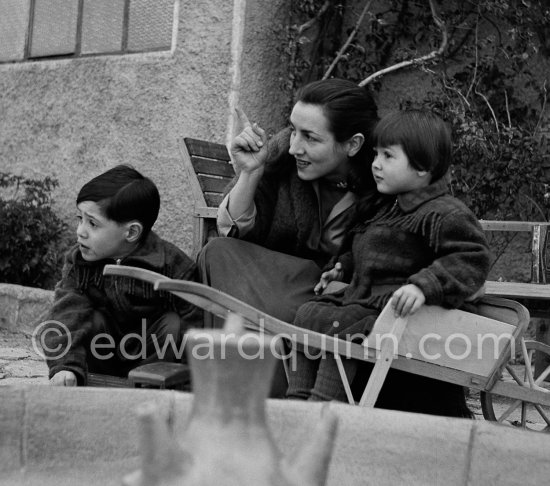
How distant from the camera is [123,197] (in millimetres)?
3230

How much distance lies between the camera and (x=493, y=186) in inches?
215

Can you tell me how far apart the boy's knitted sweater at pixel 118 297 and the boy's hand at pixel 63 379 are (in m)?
0.19

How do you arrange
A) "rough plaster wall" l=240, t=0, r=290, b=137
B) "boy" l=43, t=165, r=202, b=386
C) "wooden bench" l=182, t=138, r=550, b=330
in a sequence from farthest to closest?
"rough plaster wall" l=240, t=0, r=290, b=137 < "wooden bench" l=182, t=138, r=550, b=330 < "boy" l=43, t=165, r=202, b=386

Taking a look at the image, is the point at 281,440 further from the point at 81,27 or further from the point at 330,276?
the point at 81,27

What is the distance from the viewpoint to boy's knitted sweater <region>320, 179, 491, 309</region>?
2.65 meters

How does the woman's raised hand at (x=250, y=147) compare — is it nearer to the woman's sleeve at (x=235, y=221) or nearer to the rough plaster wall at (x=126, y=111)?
the woman's sleeve at (x=235, y=221)

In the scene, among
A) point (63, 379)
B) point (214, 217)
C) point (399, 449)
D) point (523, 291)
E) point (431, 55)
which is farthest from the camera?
point (431, 55)

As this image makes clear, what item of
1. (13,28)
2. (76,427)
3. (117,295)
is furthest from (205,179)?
(13,28)

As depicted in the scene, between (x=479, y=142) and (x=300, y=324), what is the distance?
2.85m

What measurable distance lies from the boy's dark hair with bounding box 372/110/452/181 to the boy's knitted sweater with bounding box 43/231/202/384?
0.87 m

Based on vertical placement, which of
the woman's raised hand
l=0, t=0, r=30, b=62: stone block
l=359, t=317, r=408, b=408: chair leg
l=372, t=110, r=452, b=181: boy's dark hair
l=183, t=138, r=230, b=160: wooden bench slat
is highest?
l=0, t=0, r=30, b=62: stone block

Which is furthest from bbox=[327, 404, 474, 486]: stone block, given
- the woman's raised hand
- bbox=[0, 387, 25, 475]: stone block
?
the woman's raised hand

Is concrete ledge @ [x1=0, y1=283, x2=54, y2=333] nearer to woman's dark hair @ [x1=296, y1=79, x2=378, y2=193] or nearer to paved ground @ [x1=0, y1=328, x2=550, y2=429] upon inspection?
paved ground @ [x1=0, y1=328, x2=550, y2=429]

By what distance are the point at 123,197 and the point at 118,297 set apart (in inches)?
14.4
